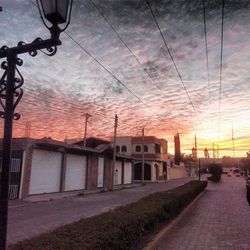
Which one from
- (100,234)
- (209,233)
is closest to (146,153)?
(209,233)

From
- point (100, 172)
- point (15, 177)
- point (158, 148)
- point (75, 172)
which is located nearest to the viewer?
point (15, 177)

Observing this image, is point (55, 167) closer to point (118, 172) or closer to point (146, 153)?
point (118, 172)

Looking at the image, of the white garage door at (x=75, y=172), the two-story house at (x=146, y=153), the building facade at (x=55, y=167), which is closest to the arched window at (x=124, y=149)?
the two-story house at (x=146, y=153)

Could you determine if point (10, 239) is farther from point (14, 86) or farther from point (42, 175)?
point (42, 175)

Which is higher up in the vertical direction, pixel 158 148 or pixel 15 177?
pixel 158 148

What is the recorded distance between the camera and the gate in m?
→ 21.5

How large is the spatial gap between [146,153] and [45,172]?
37.0m

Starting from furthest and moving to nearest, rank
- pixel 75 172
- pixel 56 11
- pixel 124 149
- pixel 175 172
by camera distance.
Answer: pixel 175 172 → pixel 124 149 → pixel 75 172 → pixel 56 11

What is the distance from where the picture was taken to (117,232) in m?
6.38

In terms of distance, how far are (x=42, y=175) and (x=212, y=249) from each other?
726 inches

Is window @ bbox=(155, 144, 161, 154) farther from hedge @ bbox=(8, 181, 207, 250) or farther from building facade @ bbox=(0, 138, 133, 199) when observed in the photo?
hedge @ bbox=(8, 181, 207, 250)

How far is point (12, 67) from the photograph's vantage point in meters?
3.98

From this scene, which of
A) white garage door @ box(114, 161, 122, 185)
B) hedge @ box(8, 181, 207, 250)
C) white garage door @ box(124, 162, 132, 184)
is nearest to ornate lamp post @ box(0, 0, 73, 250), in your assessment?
hedge @ box(8, 181, 207, 250)

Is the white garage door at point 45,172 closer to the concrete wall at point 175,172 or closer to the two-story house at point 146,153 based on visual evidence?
the two-story house at point 146,153
